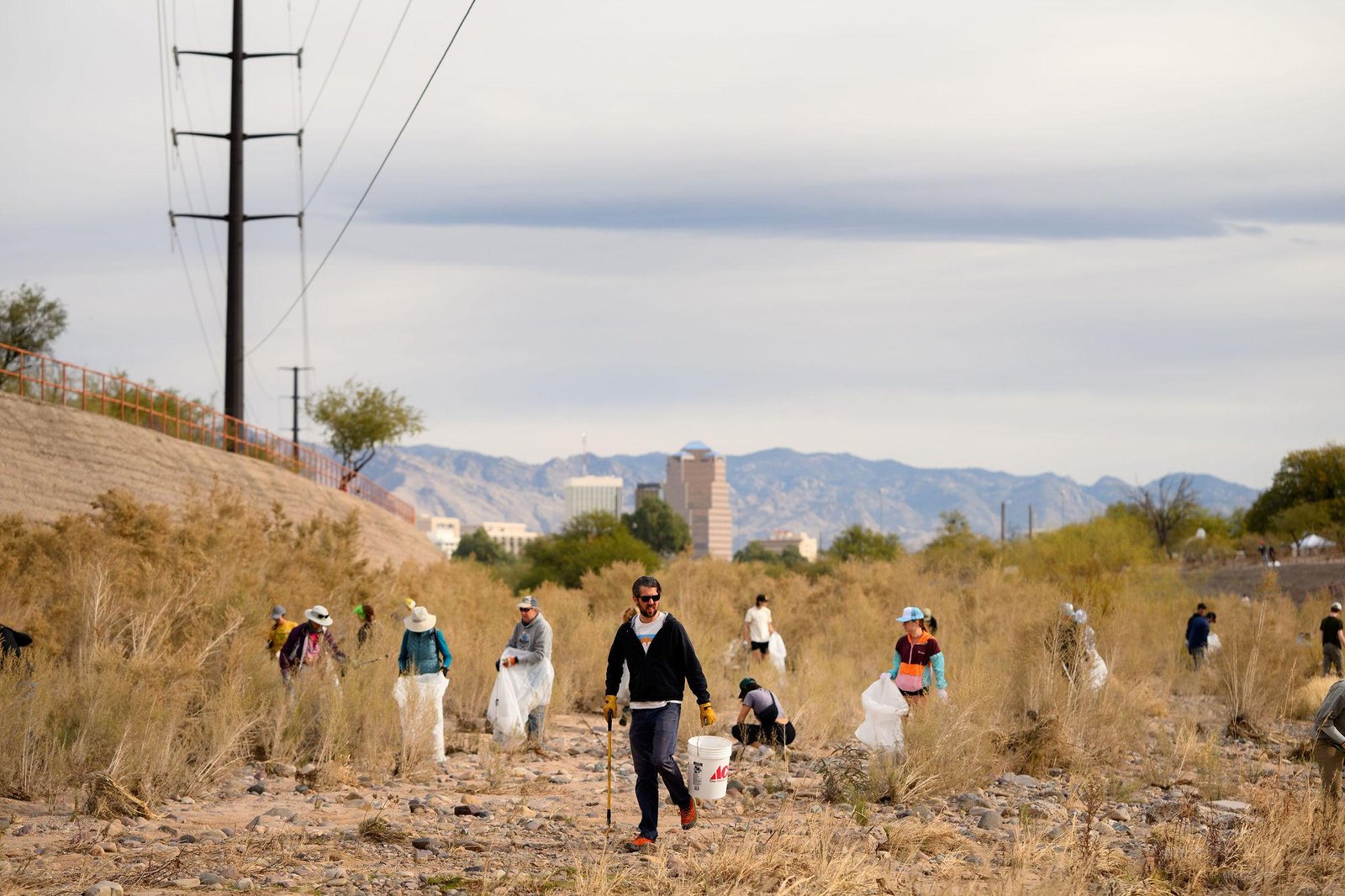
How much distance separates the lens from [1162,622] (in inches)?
1243

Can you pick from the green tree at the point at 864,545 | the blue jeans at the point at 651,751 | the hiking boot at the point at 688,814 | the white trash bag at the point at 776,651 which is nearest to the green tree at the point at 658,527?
the green tree at the point at 864,545

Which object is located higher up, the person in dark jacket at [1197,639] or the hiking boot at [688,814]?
the person in dark jacket at [1197,639]

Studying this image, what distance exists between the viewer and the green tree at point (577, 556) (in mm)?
50562

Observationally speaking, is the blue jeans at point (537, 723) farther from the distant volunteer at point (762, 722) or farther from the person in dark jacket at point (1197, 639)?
the person in dark jacket at point (1197, 639)

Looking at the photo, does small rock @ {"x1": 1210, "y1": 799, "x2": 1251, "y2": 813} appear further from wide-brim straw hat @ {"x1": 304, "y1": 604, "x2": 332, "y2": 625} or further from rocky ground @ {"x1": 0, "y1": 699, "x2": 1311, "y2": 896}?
wide-brim straw hat @ {"x1": 304, "y1": 604, "x2": 332, "y2": 625}

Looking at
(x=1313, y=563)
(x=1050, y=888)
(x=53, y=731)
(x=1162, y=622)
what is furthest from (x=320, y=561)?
(x=1313, y=563)

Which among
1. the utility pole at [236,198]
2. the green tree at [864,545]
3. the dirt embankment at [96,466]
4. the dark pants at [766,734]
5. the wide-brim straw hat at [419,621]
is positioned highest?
the utility pole at [236,198]

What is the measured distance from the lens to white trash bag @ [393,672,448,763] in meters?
15.1

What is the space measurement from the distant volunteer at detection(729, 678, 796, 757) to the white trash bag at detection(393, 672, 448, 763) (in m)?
3.56

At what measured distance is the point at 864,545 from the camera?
81.4 metres

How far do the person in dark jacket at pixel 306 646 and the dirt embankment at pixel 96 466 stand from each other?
1350 cm

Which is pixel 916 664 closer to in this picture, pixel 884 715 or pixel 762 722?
pixel 884 715

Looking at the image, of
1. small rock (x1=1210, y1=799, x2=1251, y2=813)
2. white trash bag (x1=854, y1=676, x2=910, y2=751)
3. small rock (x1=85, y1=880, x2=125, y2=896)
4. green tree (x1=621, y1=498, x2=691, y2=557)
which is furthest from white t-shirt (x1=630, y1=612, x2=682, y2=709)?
green tree (x1=621, y1=498, x2=691, y2=557)

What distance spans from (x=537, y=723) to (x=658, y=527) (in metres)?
107
